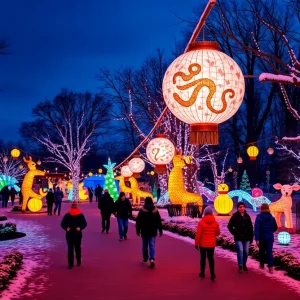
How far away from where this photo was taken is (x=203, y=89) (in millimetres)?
8453

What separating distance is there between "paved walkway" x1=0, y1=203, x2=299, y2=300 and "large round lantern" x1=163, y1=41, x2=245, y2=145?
243 cm

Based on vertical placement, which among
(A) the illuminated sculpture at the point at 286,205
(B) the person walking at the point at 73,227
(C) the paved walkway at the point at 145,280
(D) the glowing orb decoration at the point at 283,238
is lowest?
(C) the paved walkway at the point at 145,280

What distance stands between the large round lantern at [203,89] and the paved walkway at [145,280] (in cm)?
243

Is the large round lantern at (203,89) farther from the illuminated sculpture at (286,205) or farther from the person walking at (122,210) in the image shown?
the illuminated sculpture at (286,205)

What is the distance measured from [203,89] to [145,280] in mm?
3569

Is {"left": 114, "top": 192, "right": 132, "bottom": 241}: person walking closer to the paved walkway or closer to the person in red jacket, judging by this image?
the paved walkway

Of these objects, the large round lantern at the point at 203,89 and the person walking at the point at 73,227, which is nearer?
the large round lantern at the point at 203,89

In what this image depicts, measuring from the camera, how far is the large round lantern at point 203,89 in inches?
333

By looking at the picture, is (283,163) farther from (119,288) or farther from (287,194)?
(119,288)

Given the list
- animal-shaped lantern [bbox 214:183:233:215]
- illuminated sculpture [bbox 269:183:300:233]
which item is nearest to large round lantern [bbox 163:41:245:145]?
illuminated sculpture [bbox 269:183:300:233]

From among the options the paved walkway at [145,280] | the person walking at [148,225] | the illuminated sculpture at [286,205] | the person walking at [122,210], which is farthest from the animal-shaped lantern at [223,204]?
the person walking at [148,225]

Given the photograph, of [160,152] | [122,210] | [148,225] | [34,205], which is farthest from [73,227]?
[34,205]

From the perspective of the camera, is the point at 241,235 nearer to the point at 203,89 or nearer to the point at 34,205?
the point at 203,89

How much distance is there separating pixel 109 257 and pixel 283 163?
92.8 ft
